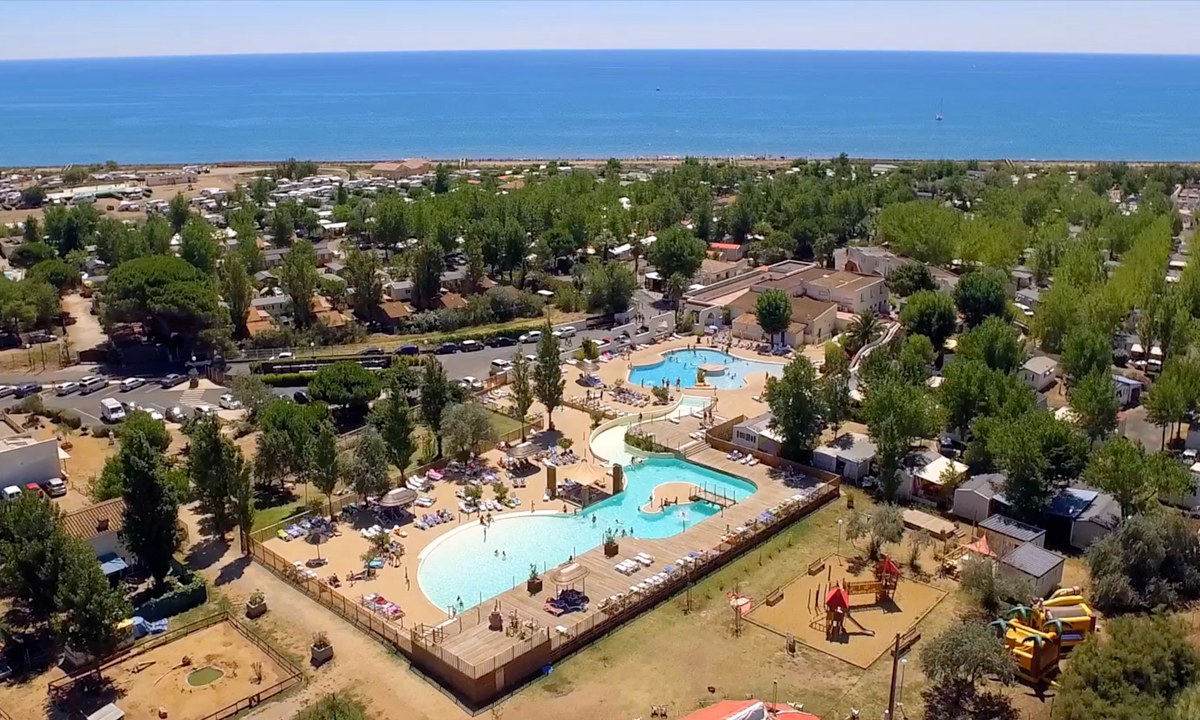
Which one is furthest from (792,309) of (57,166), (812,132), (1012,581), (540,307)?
(812,132)

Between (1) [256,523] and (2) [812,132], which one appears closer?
(1) [256,523]

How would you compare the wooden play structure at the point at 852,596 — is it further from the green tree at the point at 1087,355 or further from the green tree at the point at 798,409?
the green tree at the point at 1087,355

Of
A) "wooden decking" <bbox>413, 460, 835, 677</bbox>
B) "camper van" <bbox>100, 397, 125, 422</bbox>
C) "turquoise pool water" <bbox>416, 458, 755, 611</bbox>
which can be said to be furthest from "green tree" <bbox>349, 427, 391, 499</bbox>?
"camper van" <bbox>100, 397, 125, 422</bbox>

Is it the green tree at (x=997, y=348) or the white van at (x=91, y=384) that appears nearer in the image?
the green tree at (x=997, y=348)

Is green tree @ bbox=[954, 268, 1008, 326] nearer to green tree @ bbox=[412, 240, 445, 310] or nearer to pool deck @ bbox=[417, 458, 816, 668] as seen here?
pool deck @ bbox=[417, 458, 816, 668]

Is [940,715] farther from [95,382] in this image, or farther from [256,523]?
[95,382]

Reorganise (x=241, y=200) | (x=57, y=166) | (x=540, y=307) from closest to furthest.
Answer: (x=540, y=307) → (x=241, y=200) → (x=57, y=166)

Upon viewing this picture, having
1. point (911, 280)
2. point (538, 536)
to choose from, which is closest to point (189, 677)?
point (538, 536)

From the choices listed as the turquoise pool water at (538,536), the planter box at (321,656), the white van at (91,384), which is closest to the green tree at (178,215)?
the white van at (91,384)
